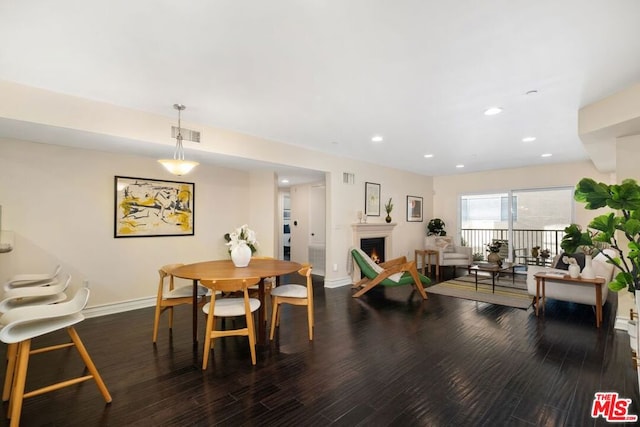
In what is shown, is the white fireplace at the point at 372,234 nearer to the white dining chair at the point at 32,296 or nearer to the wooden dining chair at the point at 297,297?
the wooden dining chair at the point at 297,297

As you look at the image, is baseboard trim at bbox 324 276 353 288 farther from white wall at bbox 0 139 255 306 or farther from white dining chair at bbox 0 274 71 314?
white dining chair at bbox 0 274 71 314

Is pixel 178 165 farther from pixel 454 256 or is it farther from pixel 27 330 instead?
pixel 454 256

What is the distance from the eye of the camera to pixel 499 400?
2.18 meters

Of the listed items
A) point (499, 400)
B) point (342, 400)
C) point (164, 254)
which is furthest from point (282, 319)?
point (499, 400)

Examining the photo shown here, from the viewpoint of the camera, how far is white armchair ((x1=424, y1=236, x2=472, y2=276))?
7.09 m

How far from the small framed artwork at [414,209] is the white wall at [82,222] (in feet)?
16.5

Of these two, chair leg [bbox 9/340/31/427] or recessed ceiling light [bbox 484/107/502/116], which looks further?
recessed ceiling light [bbox 484/107/502/116]

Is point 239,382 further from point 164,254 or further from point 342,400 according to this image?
point 164,254

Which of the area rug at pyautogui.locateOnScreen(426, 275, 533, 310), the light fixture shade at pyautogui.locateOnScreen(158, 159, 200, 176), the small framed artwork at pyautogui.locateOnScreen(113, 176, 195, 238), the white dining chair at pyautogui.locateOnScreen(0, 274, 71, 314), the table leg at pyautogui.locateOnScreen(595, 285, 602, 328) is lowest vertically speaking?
the area rug at pyautogui.locateOnScreen(426, 275, 533, 310)

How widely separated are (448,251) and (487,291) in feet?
6.80

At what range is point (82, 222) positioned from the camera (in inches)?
155

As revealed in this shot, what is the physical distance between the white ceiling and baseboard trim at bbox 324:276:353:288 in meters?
3.14

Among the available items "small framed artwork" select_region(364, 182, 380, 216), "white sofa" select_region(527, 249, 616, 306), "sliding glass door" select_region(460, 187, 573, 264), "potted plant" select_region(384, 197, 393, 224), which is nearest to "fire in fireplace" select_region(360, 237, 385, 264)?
"potted plant" select_region(384, 197, 393, 224)

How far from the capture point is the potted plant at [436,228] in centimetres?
809
